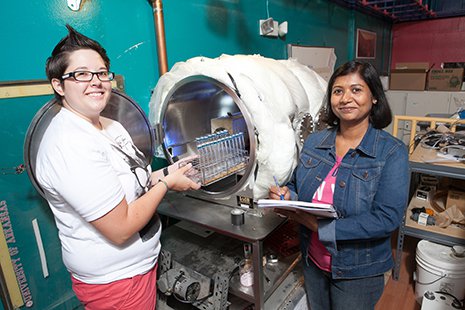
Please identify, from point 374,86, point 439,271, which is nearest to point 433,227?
point 439,271

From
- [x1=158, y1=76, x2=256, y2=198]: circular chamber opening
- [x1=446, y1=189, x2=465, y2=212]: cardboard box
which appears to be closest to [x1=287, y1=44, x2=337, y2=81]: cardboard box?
[x1=158, y1=76, x2=256, y2=198]: circular chamber opening

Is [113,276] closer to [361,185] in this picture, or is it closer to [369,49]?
[361,185]

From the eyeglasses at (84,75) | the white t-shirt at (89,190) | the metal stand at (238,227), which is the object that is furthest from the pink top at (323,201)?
the eyeglasses at (84,75)

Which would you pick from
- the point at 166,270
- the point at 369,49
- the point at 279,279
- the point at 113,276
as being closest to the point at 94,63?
the point at 113,276

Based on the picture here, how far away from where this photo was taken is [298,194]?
128 cm

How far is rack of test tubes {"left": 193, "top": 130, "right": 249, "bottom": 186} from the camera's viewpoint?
1.29 m

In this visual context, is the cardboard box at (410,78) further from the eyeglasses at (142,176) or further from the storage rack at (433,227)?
the eyeglasses at (142,176)

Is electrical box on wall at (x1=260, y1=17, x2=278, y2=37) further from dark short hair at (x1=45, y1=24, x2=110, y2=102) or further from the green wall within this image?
dark short hair at (x1=45, y1=24, x2=110, y2=102)

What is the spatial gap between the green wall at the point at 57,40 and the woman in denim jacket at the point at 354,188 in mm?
961

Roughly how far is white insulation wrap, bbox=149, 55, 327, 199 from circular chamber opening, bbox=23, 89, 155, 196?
99 millimetres

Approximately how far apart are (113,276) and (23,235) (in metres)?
0.48

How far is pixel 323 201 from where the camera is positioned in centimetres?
118

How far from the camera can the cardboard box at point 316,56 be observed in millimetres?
2821

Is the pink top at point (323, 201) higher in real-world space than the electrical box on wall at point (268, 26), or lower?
lower
